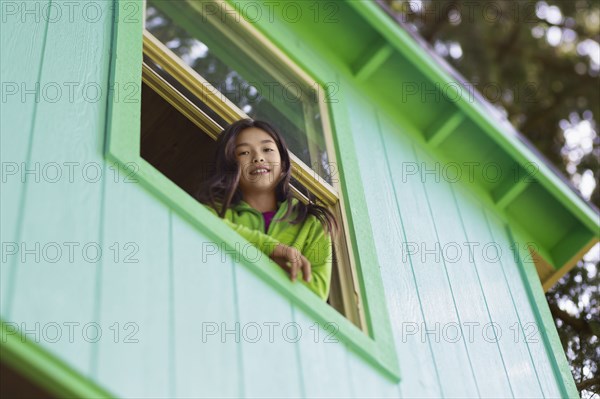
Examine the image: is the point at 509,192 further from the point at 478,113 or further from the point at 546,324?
the point at 546,324

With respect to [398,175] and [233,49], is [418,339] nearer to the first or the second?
[398,175]

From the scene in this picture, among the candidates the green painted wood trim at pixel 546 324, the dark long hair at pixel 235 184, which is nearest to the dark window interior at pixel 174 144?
the dark long hair at pixel 235 184

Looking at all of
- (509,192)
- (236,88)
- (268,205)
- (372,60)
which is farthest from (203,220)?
(509,192)

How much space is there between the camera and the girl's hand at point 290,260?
3.90m

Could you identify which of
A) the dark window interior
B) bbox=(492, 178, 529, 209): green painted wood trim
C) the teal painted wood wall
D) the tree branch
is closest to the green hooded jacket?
the teal painted wood wall

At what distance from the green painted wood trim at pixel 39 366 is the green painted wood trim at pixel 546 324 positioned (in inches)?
114

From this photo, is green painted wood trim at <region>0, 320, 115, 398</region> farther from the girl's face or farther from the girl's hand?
the girl's face

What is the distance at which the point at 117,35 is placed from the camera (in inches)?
164

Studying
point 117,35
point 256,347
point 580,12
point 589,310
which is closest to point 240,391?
point 256,347

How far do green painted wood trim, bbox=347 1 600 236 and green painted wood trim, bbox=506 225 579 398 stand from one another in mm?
378

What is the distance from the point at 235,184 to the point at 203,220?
77 centimetres

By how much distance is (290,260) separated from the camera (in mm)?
3924

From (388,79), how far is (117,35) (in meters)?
2.17

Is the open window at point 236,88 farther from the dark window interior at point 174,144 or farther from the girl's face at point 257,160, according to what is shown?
the girl's face at point 257,160
